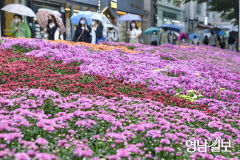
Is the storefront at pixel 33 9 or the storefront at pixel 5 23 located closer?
the storefront at pixel 5 23

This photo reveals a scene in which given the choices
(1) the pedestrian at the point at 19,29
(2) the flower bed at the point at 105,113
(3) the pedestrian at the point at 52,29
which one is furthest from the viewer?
(3) the pedestrian at the point at 52,29

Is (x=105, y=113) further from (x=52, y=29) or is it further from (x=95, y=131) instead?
(x=52, y=29)

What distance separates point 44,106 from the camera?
182 inches

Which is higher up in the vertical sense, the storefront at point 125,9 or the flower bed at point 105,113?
the storefront at point 125,9

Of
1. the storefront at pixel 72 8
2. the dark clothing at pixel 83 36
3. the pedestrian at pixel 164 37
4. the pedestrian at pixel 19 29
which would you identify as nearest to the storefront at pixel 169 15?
the storefront at pixel 72 8

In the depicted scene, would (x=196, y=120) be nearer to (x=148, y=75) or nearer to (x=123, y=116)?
(x=123, y=116)

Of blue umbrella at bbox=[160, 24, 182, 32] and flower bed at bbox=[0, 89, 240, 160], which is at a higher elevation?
blue umbrella at bbox=[160, 24, 182, 32]

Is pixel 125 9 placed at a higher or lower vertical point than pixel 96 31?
higher

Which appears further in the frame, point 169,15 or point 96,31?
point 169,15

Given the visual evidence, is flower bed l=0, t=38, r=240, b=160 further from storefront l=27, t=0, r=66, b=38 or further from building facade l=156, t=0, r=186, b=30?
building facade l=156, t=0, r=186, b=30

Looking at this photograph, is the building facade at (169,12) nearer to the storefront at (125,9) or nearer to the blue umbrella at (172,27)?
the storefront at (125,9)

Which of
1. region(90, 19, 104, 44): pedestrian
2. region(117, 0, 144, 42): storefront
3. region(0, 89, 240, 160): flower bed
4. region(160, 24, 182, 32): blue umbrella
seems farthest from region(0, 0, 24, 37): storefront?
region(117, 0, 144, 42): storefront

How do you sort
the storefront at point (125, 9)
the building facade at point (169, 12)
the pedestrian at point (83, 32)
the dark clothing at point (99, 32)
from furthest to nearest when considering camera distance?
1. the building facade at point (169, 12)
2. the storefront at point (125, 9)
3. the dark clothing at point (99, 32)
4. the pedestrian at point (83, 32)

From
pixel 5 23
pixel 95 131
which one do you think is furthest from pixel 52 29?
pixel 95 131
